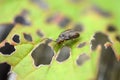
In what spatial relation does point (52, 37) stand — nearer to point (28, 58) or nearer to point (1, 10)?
point (28, 58)

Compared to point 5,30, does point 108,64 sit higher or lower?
lower

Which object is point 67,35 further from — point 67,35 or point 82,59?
point 82,59

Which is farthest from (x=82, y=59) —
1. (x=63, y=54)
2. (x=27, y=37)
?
(x=27, y=37)

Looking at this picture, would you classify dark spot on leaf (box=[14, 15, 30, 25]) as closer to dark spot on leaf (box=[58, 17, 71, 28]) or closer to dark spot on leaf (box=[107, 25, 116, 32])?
dark spot on leaf (box=[58, 17, 71, 28])

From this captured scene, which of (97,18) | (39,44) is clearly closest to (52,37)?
(39,44)

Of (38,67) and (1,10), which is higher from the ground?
(1,10)

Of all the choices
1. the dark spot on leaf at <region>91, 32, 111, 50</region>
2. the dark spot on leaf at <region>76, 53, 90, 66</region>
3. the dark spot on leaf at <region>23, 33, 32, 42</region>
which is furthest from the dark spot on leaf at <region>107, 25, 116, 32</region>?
the dark spot on leaf at <region>23, 33, 32, 42</region>
